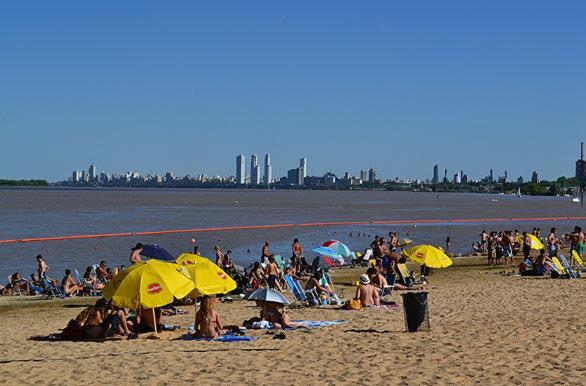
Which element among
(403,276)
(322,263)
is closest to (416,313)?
(403,276)

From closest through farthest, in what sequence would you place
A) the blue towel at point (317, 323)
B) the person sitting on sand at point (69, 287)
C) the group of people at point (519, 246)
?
the blue towel at point (317, 323) → the person sitting on sand at point (69, 287) → the group of people at point (519, 246)

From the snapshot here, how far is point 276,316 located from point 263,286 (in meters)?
5.64

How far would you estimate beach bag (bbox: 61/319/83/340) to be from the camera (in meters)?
11.7

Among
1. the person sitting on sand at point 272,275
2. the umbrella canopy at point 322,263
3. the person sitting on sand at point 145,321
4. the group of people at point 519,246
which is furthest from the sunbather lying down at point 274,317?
the group of people at point 519,246

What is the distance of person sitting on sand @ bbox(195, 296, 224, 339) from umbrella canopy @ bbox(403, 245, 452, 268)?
28.8 ft

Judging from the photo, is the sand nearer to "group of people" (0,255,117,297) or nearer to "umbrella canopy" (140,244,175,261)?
"umbrella canopy" (140,244,175,261)

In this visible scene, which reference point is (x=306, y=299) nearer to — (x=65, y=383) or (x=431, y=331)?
(x=431, y=331)

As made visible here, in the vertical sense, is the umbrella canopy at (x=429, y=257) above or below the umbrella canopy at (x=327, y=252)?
above

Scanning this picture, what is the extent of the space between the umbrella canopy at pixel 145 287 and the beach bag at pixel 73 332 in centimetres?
101

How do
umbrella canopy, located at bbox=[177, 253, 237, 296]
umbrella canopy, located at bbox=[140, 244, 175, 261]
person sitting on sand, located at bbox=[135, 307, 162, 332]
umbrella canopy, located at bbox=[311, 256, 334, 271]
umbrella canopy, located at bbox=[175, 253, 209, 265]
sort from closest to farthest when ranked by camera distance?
person sitting on sand, located at bbox=[135, 307, 162, 332], umbrella canopy, located at bbox=[177, 253, 237, 296], umbrella canopy, located at bbox=[175, 253, 209, 265], umbrella canopy, located at bbox=[140, 244, 175, 261], umbrella canopy, located at bbox=[311, 256, 334, 271]

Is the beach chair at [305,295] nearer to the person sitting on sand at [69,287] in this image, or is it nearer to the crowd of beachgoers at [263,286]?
the crowd of beachgoers at [263,286]

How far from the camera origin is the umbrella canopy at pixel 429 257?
1927 centimetres

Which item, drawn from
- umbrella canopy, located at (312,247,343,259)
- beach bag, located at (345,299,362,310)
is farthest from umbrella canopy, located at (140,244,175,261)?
umbrella canopy, located at (312,247,343,259)

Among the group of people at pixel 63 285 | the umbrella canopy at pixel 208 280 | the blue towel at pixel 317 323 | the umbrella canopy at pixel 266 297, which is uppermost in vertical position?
the umbrella canopy at pixel 208 280
